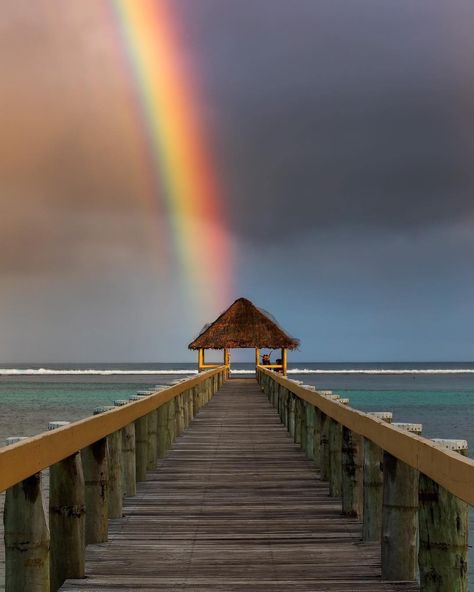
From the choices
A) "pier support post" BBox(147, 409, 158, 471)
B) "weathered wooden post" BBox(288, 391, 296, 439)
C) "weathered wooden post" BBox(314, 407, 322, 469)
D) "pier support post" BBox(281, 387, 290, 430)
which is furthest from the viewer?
"pier support post" BBox(281, 387, 290, 430)

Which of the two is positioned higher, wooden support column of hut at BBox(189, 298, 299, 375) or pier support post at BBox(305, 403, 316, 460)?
wooden support column of hut at BBox(189, 298, 299, 375)

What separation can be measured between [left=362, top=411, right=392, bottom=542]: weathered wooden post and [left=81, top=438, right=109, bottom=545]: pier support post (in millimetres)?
1922

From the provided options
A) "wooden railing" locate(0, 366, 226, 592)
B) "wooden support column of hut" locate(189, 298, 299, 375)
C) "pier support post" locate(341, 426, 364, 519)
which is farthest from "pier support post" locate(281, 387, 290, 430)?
"wooden support column of hut" locate(189, 298, 299, 375)

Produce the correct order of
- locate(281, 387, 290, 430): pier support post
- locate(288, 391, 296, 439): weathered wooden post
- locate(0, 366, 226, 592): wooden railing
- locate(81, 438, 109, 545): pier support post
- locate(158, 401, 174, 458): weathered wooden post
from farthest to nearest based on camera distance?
locate(281, 387, 290, 430): pier support post
locate(288, 391, 296, 439): weathered wooden post
locate(158, 401, 174, 458): weathered wooden post
locate(81, 438, 109, 545): pier support post
locate(0, 366, 226, 592): wooden railing

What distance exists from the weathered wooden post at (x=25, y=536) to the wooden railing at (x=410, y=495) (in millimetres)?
1854

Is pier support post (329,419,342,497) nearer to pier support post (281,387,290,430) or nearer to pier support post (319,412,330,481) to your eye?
pier support post (319,412,330,481)

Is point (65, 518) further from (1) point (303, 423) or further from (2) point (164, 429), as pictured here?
(1) point (303, 423)

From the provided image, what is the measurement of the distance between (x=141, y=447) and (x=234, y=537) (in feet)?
10.1

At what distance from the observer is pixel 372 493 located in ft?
19.2

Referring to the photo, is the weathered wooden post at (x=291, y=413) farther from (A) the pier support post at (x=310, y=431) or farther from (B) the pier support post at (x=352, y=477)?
(B) the pier support post at (x=352, y=477)

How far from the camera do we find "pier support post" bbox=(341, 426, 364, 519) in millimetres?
6898

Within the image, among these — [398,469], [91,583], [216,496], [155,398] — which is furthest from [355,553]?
[155,398]

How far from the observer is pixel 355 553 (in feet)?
18.4

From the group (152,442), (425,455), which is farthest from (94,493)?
(152,442)
